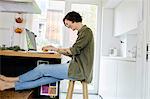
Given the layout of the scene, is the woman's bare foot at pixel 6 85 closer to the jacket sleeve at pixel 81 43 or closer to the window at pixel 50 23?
the jacket sleeve at pixel 81 43

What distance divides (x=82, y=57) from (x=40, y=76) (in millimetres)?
523

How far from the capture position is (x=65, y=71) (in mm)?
2641

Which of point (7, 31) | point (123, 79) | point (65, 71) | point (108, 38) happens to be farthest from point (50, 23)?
point (65, 71)

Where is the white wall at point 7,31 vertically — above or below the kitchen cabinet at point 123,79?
above

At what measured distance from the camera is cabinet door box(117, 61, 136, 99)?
8.22ft

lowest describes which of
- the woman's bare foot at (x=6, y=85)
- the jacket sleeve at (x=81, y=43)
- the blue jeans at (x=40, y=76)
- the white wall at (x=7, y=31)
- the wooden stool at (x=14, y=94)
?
the wooden stool at (x=14, y=94)

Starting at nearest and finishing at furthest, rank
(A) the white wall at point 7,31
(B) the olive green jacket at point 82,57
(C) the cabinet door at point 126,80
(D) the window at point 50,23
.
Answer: (C) the cabinet door at point 126,80
(B) the olive green jacket at point 82,57
(A) the white wall at point 7,31
(D) the window at point 50,23

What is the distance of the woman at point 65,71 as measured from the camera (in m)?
2.58

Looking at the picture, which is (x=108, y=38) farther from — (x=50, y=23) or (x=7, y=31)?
(x=7, y=31)

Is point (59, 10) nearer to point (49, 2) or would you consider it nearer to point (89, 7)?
point (49, 2)

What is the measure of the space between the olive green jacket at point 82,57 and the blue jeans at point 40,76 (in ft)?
0.32

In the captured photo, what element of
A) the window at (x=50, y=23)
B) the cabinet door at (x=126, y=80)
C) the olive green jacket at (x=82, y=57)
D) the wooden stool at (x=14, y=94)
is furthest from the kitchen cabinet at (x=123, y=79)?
the window at (x=50, y=23)

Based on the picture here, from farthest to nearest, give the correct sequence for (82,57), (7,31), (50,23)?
(50,23), (7,31), (82,57)

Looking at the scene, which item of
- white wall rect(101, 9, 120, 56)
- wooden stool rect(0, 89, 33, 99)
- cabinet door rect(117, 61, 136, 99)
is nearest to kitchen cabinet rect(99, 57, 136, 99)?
cabinet door rect(117, 61, 136, 99)
